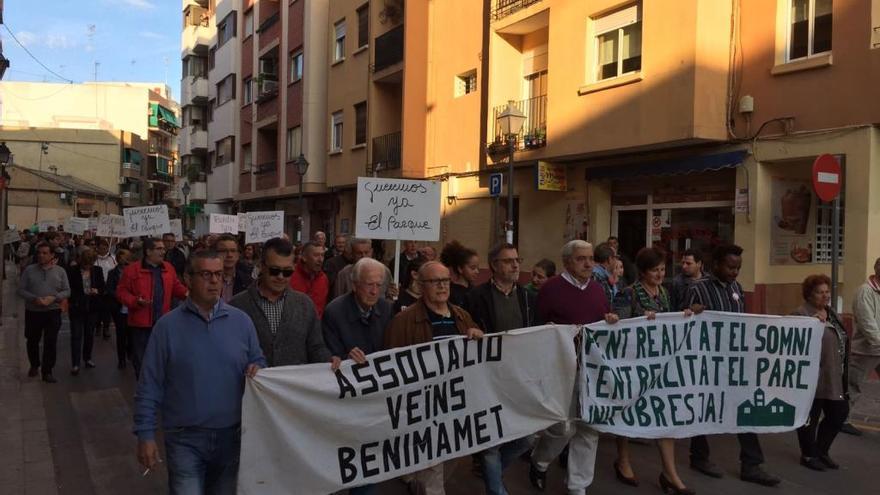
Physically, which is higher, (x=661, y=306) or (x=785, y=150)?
(x=785, y=150)

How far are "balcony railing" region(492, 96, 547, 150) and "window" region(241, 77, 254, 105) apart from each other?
2041 centimetres

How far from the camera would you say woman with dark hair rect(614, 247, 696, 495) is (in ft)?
17.7

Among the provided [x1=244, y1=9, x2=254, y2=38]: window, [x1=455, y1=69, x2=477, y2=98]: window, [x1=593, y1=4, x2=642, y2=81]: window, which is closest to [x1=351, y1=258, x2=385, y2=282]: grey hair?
[x1=593, y1=4, x2=642, y2=81]: window

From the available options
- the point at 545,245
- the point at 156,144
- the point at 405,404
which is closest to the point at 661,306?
the point at 405,404

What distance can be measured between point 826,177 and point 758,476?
4760mm

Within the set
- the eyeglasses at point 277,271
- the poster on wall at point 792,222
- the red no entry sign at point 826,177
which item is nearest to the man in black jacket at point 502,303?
the eyeglasses at point 277,271

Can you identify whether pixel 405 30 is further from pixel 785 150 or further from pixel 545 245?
pixel 785 150

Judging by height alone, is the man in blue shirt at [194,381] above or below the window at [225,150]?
below

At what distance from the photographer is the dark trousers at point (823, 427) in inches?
240

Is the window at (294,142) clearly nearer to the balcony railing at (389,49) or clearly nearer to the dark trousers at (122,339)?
the balcony railing at (389,49)

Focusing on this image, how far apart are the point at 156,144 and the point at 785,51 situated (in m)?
75.9

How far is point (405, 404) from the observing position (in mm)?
4547

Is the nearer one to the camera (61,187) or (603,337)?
(603,337)

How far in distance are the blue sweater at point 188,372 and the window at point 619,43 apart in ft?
36.4
